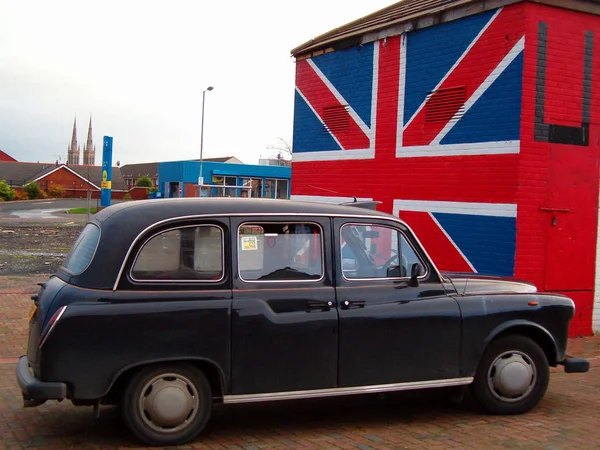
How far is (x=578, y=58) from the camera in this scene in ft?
32.6

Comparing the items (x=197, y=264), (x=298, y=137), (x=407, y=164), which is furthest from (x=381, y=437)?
(x=298, y=137)

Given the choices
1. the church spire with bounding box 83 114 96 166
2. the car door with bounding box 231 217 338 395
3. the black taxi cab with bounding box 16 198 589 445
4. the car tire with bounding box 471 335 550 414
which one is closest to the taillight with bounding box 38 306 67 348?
the black taxi cab with bounding box 16 198 589 445

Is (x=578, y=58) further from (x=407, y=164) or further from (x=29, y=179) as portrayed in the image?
(x=29, y=179)

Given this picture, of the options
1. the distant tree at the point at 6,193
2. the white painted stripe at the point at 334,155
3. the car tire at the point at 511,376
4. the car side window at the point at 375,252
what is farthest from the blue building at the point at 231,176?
the car tire at the point at 511,376

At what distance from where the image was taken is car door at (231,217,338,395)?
516 centimetres

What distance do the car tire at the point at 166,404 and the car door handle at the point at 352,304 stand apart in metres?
1.23

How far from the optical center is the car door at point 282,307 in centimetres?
516

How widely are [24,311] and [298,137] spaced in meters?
6.13

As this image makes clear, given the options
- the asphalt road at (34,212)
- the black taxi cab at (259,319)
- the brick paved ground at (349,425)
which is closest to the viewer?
the black taxi cab at (259,319)

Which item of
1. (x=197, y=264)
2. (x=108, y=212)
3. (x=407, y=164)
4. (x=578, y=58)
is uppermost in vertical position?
(x=578, y=58)

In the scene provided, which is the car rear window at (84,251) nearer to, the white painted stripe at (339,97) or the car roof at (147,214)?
the car roof at (147,214)

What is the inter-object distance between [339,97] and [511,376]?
26.0 ft

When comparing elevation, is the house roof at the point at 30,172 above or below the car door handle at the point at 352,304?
above

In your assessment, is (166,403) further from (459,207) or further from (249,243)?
(459,207)
